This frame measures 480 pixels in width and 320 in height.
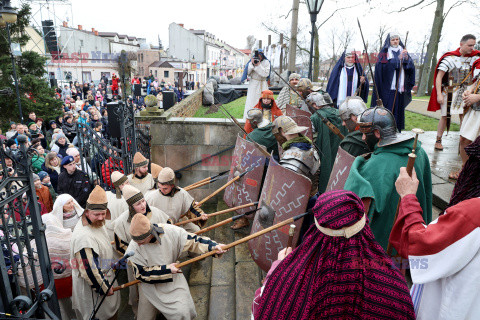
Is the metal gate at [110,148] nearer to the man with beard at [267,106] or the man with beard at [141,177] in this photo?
the man with beard at [141,177]

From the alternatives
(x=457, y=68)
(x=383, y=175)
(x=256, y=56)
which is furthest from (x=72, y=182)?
(x=457, y=68)

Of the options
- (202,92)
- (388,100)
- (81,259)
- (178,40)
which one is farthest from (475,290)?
(178,40)

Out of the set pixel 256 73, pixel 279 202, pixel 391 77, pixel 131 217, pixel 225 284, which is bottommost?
pixel 225 284

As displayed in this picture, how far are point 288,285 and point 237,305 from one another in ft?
6.80

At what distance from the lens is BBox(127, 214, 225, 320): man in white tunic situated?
3.31 m

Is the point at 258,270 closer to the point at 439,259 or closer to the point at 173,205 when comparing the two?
the point at 173,205

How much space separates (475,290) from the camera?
1.66m

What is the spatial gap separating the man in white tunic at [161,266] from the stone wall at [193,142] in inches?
142

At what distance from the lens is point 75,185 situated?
5.42 meters

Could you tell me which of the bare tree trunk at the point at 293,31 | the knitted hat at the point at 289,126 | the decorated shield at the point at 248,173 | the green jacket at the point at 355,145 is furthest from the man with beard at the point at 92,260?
the bare tree trunk at the point at 293,31

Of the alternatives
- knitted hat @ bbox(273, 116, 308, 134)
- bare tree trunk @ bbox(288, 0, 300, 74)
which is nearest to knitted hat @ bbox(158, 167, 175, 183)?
knitted hat @ bbox(273, 116, 308, 134)

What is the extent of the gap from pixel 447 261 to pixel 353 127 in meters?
2.75

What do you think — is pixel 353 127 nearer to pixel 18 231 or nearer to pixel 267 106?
pixel 267 106

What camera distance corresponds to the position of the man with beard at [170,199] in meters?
4.32
